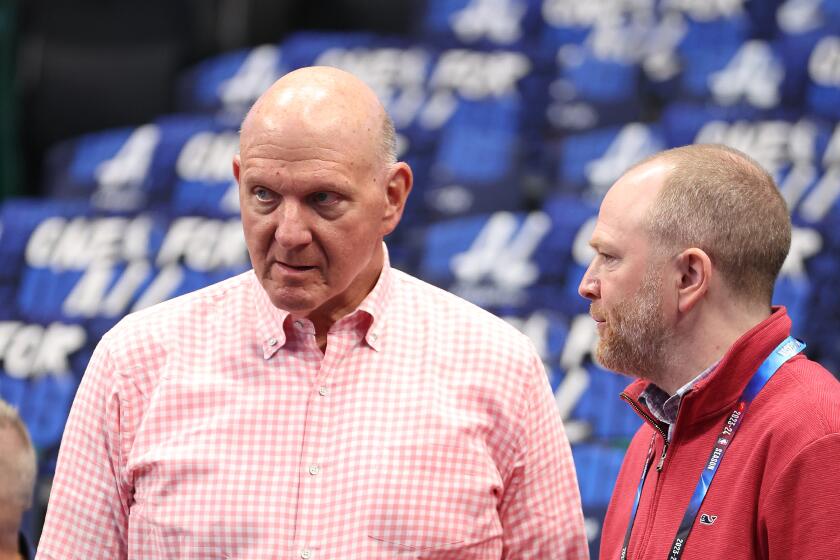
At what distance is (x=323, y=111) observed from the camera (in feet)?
6.52

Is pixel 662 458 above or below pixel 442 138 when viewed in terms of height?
below

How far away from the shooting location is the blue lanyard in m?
1.89

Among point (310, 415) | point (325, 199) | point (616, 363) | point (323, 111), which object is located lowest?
point (310, 415)

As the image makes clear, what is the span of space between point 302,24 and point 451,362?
6.32 m

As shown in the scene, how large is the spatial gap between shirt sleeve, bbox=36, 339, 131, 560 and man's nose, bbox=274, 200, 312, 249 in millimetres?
325

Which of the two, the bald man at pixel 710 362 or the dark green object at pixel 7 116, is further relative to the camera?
the dark green object at pixel 7 116

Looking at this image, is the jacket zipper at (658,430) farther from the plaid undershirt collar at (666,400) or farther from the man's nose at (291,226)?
the man's nose at (291,226)

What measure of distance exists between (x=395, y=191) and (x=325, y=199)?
16 centimetres

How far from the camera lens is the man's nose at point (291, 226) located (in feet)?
6.39

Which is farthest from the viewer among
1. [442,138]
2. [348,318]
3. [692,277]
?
[442,138]

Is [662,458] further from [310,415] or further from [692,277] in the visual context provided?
[310,415]

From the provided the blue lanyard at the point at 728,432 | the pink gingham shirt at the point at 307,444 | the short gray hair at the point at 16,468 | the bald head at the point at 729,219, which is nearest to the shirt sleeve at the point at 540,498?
the pink gingham shirt at the point at 307,444

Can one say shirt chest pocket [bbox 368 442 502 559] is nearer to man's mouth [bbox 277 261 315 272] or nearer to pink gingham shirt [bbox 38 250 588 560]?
pink gingham shirt [bbox 38 250 588 560]

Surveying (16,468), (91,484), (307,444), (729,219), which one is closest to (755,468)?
(729,219)
